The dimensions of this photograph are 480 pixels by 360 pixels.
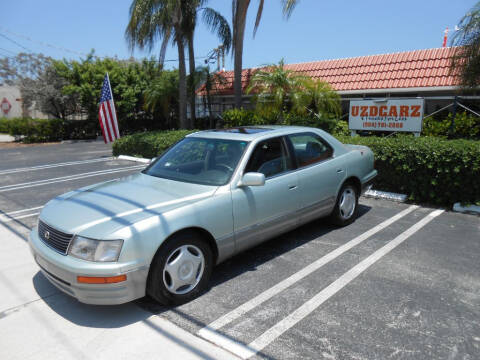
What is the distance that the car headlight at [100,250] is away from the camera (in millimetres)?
3084

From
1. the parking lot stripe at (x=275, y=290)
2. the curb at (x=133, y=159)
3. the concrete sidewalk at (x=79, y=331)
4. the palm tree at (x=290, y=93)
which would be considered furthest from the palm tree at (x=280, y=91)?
the concrete sidewalk at (x=79, y=331)

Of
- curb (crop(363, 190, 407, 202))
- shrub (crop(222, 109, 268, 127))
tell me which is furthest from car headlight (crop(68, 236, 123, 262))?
shrub (crop(222, 109, 268, 127))

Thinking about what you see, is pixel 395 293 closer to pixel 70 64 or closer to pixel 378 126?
pixel 378 126

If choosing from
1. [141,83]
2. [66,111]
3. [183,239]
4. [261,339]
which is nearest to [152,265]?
[183,239]

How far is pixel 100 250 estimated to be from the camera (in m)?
3.10

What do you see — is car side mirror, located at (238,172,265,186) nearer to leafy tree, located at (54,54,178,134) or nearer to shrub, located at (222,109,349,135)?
shrub, located at (222,109,349,135)

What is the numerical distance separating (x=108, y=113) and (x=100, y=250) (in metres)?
9.73

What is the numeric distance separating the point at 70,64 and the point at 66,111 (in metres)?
3.16

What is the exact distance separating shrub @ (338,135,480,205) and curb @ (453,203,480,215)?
12cm

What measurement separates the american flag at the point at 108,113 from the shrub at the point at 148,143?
85cm

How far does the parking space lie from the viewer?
2924 mm

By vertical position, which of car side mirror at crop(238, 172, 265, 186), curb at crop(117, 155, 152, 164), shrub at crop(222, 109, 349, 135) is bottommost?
curb at crop(117, 155, 152, 164)

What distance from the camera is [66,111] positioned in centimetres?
2444

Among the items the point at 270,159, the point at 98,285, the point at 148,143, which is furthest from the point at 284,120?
the point at 98,285
